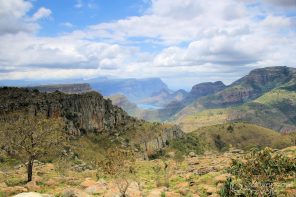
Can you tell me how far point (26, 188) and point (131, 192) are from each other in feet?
60.4

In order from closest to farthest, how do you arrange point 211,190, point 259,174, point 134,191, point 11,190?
point 259,174, point 211,190, point 134,191, point 11,190

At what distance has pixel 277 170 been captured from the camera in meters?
37.1

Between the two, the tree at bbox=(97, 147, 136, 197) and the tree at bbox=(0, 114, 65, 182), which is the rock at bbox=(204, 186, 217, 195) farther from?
the tree at bbox=(0, 114, 65, 182)

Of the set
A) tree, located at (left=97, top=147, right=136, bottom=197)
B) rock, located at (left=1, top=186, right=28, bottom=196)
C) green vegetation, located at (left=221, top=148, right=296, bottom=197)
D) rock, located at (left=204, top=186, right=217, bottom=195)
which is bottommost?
rock, located at (left=1, top=186, right=28, bottom=196)

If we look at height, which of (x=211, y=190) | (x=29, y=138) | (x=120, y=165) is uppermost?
(x=29, y=138)

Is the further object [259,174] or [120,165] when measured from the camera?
[120,165]

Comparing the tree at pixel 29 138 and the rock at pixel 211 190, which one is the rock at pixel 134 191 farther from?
the tree at pixel 29 138

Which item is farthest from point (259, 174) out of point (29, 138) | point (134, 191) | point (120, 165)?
point (29, 138)

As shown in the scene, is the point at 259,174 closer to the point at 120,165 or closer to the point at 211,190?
the point at 211,190

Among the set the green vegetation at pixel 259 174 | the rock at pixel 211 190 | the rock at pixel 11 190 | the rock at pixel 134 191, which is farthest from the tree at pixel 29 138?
the green vegetation at pixel 259 174

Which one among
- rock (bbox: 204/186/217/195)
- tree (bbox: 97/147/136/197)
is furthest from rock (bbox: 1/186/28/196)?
rock (bbox: 204/186/217/195)

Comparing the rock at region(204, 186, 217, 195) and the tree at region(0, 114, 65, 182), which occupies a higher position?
the tree at region(0, 114, 65, 182)

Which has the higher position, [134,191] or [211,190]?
[211,190]

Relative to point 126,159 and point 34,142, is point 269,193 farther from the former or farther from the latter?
point 34,142
